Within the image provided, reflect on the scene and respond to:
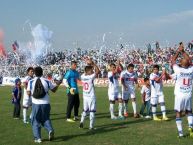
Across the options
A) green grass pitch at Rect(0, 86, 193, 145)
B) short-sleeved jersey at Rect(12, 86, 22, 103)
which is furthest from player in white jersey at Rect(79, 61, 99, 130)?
short-sleeved jersey at Rect(12, 86, 22, 103)

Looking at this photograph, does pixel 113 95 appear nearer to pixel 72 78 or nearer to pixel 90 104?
pixel 72 78

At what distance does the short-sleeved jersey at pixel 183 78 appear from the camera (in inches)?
450

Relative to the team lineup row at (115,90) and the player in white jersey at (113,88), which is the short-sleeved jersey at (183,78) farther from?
the player in white jersey at (113,88)

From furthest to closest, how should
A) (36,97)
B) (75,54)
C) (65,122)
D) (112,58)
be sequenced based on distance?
(75,54) → (112,58) → (65,122) → (36,97)

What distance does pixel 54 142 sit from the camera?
1119 cm

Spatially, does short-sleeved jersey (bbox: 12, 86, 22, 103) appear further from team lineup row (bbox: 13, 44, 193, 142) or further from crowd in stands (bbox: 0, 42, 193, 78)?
crowd in stands (bbox: 0, 42, 193, 78)

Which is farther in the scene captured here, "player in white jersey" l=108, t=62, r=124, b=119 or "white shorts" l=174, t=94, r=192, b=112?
"player in white jersey" l=108, t=62, r=124, b=119

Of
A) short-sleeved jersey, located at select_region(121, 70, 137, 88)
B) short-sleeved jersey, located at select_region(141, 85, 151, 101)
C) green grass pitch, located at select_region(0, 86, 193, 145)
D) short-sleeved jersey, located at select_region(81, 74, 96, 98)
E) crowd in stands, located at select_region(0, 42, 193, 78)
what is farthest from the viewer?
crowd in stands, located at select_region(0, 42, 193, 78)

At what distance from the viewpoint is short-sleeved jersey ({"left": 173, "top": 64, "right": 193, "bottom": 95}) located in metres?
11.4

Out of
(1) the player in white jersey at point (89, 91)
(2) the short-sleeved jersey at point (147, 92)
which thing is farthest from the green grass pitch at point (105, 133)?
(2) the short-sleeved jersey at point (147, 92)

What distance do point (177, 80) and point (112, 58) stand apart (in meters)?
46.2

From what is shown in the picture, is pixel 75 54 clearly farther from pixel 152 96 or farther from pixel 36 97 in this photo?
pixel 36 97

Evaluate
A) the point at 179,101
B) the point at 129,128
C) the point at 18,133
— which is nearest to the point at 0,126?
the point at 18,133

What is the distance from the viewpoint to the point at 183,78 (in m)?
11.5
